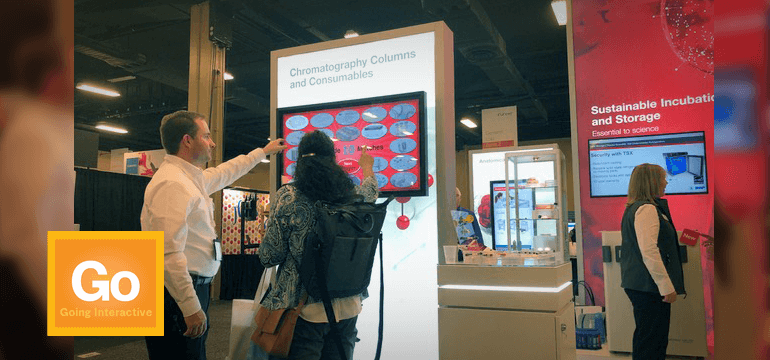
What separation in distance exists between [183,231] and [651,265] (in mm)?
2695

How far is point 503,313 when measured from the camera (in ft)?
8.64

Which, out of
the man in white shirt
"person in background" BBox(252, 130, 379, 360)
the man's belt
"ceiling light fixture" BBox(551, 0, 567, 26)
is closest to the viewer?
the man in white shirt

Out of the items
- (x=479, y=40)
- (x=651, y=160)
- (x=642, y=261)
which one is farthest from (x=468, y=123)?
(x=642, y=261)

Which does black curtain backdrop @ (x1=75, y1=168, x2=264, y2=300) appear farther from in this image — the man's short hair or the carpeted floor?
the man's short hair

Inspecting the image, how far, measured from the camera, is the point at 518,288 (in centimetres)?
264

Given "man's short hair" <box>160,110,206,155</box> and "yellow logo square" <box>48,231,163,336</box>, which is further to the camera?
"man's short hair" <box>160,110,206,155</box>

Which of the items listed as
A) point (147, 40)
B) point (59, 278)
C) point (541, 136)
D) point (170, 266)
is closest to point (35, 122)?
point (59, 278)

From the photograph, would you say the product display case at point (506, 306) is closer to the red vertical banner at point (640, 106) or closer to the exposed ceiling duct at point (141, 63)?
the red vertical banner at point (640, 106)

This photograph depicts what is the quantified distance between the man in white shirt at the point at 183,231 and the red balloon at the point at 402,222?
4.05ft

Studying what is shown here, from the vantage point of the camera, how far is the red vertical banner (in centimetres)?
475

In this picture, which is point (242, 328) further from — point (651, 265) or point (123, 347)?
point (123, 347)

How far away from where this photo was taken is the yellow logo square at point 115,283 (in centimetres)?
57

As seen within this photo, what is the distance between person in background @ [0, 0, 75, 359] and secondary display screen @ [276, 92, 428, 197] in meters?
2.64

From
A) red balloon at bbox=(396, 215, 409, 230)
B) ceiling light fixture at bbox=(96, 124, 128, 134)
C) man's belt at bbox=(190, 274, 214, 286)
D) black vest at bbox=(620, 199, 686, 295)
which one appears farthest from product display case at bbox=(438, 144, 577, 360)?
ceiling light fixture at bbox=(96, 124, 128, 134)
